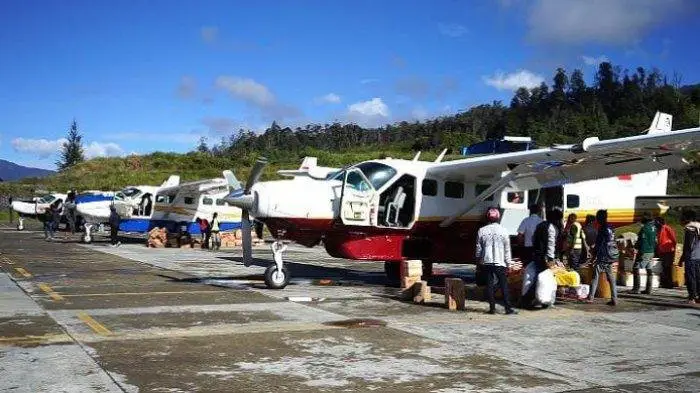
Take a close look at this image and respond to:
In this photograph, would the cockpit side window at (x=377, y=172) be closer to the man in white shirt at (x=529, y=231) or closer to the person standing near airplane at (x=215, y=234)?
the man in white shirt at (x=529, y=231)

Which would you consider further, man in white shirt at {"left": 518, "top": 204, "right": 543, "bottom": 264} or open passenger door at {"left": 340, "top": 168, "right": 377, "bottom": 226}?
open passenger door at {"left": 340, "top": 168, "right": 377, "bottom": 226}

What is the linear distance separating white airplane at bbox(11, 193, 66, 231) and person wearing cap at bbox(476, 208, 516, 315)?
35.8 meters

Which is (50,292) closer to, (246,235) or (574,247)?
(246,235)

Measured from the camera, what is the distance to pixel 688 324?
32.6 ft

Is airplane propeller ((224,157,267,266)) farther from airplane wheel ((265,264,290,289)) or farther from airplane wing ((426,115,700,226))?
airplane wing ((426,115,700,226))

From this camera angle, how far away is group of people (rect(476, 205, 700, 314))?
35.2 feet

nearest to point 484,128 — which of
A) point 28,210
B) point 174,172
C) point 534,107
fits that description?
point 534,107

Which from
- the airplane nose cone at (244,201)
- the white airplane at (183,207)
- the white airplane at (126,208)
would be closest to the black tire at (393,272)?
the airplane nose cone at (244,201)

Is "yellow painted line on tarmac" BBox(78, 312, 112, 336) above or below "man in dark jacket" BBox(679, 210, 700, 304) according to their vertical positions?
below

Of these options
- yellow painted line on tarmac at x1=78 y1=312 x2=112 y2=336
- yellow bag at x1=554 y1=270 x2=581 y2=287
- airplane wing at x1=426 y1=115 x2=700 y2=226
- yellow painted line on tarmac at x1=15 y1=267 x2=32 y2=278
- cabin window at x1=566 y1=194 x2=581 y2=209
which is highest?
airplane wing at x1=426 y1=115 x2=700 y2=226

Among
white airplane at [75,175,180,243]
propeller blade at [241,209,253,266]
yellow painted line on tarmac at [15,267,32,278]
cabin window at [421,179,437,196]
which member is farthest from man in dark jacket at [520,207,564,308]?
white airplane at [75,175,180,243]

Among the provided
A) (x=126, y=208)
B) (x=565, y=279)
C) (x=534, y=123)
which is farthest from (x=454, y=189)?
(x=534, y=123)

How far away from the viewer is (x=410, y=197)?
46.5 feet

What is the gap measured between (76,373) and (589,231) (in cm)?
1119
